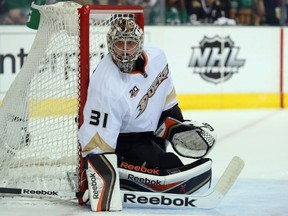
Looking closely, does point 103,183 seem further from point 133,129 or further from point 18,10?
point 18,10

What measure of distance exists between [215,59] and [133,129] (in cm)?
397

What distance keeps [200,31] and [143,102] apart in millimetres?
3961

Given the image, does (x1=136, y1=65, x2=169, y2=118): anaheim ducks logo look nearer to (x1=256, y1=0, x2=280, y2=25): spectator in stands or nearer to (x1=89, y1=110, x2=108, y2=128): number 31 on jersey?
(x1=89, y1=110, x2=108, y2=128): number 31 on jersey

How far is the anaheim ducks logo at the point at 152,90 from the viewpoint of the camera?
3.65m

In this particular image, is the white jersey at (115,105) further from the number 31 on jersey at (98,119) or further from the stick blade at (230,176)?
the stick blade at (230,176)

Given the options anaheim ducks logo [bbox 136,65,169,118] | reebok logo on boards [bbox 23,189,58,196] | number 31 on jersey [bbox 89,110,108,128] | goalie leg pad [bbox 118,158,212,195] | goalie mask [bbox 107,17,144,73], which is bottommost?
reebok logo on boards [bbox 23,189,58,196]

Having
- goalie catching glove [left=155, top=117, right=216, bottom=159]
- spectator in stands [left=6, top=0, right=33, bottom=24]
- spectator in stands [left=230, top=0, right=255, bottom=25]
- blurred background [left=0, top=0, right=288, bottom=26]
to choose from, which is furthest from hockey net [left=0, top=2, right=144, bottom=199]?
spectator in stands [left=230, top=0, right=255, bottom=25]

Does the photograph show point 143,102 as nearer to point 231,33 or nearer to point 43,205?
point 43,205

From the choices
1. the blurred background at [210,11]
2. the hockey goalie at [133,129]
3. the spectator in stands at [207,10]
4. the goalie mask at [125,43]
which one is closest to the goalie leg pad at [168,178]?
the hockey goalie at [133,129]

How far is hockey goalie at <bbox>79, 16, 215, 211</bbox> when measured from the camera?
3510 mm

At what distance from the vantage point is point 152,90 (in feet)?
12.2

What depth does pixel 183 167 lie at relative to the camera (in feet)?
12.1

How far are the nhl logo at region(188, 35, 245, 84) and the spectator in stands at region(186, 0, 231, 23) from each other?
8.2 inches

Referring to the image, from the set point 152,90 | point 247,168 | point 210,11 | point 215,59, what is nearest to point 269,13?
point 210,11
